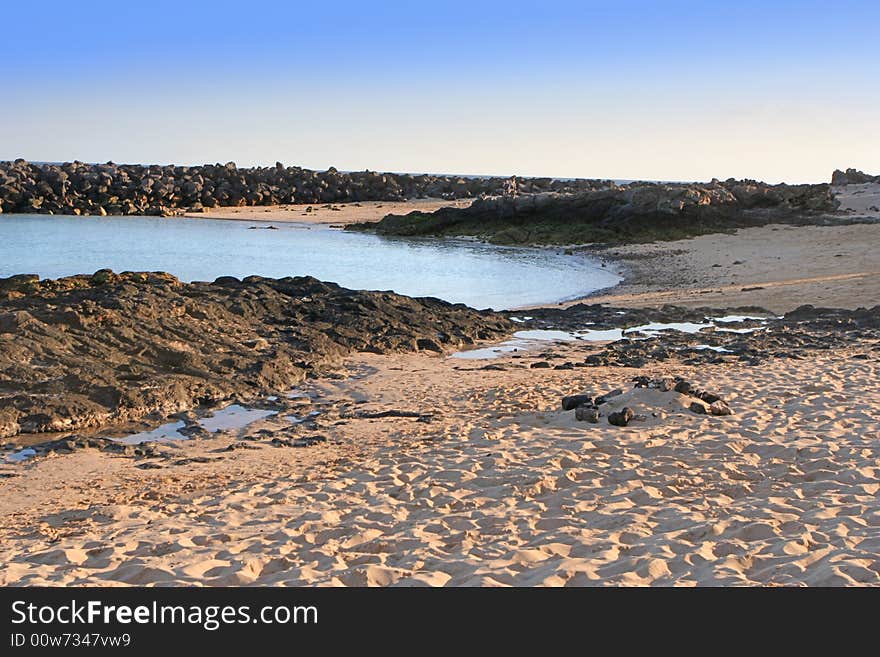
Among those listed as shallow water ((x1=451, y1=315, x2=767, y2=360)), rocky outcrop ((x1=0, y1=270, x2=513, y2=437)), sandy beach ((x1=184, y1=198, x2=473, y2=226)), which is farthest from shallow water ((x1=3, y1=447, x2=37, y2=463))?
sandy beach ((x1=184, y1=198, x2=473, y2=226))

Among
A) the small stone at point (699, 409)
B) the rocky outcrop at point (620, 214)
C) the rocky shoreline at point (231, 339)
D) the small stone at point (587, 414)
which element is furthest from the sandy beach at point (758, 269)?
the small stone at point (587, 414)

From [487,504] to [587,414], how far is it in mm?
Answer: 2378

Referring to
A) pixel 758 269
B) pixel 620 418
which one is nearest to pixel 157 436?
pixel 620 418

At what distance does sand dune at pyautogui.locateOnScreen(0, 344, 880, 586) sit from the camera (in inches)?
196

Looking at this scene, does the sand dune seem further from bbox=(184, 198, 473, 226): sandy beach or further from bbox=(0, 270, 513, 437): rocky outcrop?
bbox=(184, 198, 473, 226): sandy beach

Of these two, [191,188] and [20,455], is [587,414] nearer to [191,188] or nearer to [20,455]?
[20,455]

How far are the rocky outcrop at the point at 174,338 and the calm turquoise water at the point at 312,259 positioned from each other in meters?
5.64

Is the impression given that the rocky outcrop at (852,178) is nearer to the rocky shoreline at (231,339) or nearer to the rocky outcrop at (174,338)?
the rocky shoreline at (231,339)

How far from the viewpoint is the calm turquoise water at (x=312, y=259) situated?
22766mm

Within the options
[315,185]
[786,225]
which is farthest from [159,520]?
[315,185]

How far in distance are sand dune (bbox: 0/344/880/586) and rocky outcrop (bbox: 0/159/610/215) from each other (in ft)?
141

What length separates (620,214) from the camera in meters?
34.3

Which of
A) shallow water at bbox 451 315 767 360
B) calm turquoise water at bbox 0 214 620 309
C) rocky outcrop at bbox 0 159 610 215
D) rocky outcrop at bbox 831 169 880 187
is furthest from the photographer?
rocky outcrop at bbox 831 169 880 187
